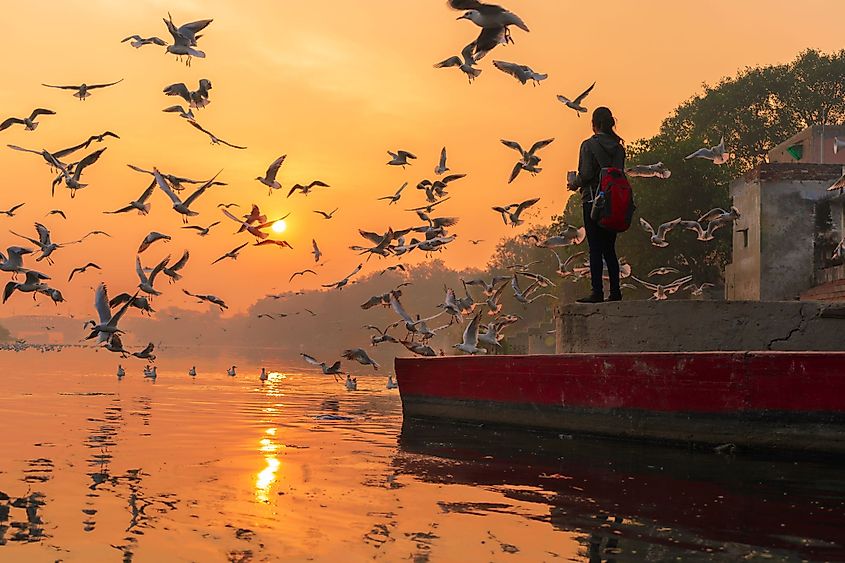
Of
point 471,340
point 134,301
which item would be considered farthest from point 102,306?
point 471,340

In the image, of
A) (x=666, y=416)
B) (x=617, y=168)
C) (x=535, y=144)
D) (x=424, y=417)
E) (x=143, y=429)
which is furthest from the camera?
(x=535, y=144)

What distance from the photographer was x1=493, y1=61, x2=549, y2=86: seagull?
55.5 ft

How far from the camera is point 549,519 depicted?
6.78 metres

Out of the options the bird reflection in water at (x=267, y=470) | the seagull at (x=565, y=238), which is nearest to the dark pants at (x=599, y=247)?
the bird reflection in water at (x=267, y=470)

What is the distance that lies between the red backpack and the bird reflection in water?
4140 mm

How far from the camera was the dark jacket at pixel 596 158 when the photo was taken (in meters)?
12.0

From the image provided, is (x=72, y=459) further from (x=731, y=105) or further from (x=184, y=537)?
(x=731, y=105)

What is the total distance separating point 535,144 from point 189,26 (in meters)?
6.20

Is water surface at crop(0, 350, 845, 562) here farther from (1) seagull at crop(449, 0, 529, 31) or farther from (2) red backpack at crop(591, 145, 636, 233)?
(1) seagull at crop(449, 0, 529, 31)

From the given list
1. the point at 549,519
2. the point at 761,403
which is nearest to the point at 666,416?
the point at 761,403

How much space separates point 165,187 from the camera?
1719cm

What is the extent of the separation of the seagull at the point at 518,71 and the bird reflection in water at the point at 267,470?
696cm

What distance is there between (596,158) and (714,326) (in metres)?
2.18

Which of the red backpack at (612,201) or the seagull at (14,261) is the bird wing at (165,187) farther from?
the red backpack at (612,201)
